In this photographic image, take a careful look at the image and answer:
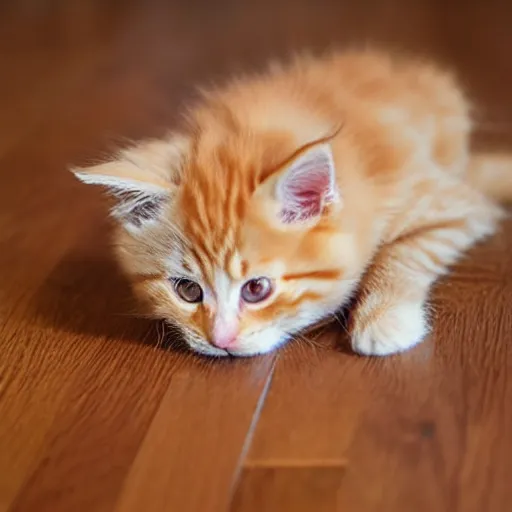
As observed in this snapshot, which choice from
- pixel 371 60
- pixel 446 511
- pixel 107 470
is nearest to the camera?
pixel 446 511

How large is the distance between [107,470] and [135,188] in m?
0.37

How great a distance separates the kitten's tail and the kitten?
0.13 metres

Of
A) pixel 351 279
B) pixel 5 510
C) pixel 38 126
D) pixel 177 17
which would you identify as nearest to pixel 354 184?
pixel 351 279

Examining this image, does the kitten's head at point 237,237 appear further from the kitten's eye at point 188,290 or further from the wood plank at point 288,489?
the wood plank at point 288,489

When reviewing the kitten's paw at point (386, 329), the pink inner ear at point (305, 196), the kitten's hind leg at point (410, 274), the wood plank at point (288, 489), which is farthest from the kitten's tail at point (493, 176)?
the wood plank at point (288, 489)

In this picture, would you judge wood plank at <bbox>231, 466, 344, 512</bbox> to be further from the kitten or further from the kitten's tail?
the kitten's tail

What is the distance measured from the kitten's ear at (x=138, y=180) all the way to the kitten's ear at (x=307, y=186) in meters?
0.16

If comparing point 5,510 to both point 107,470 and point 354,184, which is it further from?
point 354,184

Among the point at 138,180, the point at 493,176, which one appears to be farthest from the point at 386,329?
the point at 493,176

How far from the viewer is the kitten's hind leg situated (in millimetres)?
1205

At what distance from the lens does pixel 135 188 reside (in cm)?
116

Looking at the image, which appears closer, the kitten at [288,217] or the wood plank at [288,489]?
the wood plank at [288,489]

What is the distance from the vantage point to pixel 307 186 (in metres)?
1.12

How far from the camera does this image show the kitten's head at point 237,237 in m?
1.13
